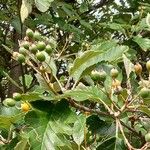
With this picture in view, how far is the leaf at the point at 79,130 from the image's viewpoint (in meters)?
1.18

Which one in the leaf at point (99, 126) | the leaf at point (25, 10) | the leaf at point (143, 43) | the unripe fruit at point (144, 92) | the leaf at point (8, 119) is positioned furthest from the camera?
the leaf at point (143, 43)

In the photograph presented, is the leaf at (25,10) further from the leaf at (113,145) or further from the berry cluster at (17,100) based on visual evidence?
the leaf at (113,145)

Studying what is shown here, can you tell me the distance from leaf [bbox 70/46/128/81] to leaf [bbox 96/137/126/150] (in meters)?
0.19

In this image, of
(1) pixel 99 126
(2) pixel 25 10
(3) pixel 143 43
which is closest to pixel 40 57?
(1) pixel 99 126

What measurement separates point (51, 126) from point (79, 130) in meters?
0.08

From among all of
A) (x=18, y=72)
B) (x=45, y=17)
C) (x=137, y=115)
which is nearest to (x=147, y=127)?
(x=137, y=115)

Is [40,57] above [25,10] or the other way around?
the other way around

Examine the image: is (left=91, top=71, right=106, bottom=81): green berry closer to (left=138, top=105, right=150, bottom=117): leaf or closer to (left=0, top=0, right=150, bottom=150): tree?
(left=0, top=0, right=150, bottom=150): tree

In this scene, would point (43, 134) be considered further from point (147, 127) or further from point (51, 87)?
point (147, 127)

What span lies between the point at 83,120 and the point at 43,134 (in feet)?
0.35

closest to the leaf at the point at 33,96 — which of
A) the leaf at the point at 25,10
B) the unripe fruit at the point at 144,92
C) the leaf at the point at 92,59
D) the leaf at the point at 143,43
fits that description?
the leaf at the point at 92,59

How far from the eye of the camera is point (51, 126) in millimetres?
1233

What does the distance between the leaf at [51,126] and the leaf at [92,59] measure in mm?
96

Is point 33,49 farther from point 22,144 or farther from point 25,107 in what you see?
point 22,144
